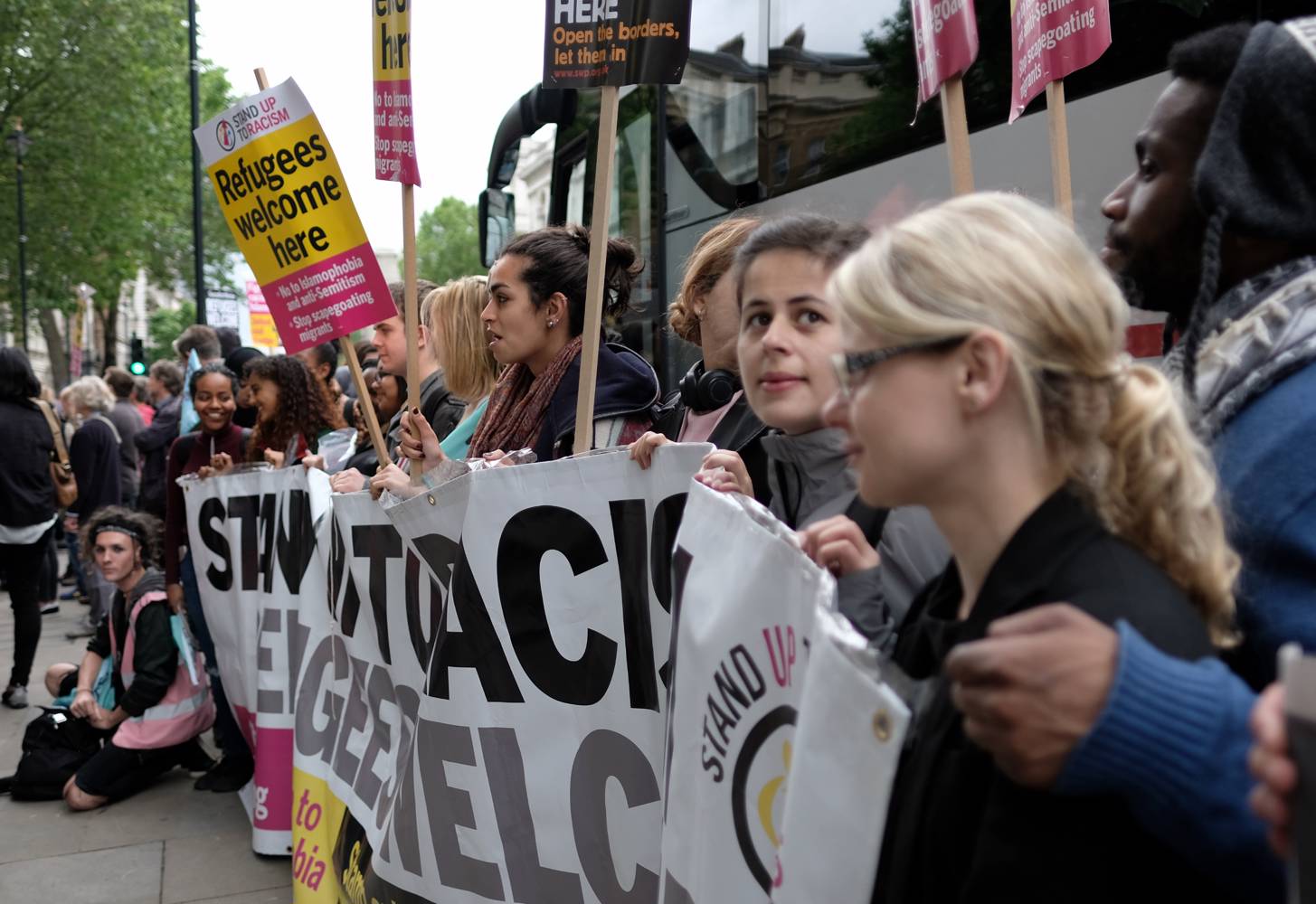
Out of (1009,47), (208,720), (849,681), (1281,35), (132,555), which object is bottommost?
(208,720)

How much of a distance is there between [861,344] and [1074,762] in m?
0.50

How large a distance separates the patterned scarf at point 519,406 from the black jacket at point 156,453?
5.04m

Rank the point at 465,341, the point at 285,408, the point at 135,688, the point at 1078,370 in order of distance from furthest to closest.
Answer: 1. the point at 285,408
2. the point at 135,688
3. the point at 465,341
4. the point at 1078,370

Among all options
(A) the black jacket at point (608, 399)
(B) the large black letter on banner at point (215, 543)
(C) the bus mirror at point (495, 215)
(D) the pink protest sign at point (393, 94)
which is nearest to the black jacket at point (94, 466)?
(C) the bus mirror at point (495, 215)

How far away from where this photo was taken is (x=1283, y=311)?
5.09 ft

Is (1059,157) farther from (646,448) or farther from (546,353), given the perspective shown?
(546,353)

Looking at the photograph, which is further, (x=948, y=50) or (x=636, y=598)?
(x=636, y=598)

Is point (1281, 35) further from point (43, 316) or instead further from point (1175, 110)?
point (43, 316)

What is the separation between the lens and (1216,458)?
5.03ft

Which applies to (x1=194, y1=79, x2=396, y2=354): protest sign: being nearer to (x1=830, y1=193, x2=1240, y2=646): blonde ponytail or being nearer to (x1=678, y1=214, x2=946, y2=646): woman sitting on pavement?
(x1=678, y1=214, x2=946, y2=646): woman sitting on pavement

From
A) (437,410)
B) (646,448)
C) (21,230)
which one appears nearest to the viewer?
(646,448)

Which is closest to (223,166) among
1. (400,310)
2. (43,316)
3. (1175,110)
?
(400,310)

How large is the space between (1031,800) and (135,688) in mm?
5211

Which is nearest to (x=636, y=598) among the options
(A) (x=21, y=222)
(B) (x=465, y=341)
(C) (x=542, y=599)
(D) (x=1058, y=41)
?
(C) (x=542, y=599)
